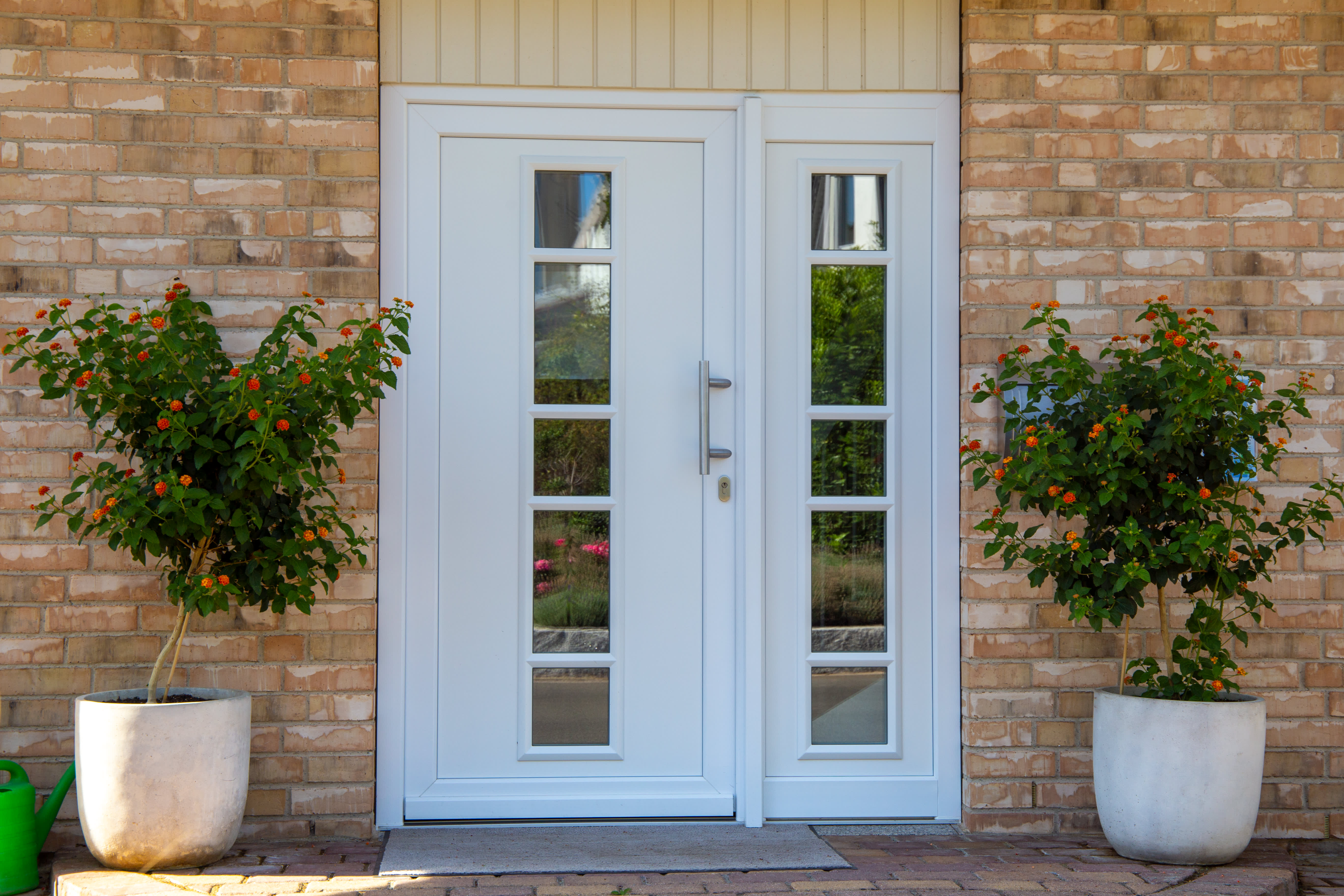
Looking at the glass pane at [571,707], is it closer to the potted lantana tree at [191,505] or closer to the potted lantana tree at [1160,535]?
the potted lantana tree at [191,505]

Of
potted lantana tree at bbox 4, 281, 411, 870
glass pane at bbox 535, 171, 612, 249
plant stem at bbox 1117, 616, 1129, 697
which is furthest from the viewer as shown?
glass pane at bbox 535, 171, 612, 249

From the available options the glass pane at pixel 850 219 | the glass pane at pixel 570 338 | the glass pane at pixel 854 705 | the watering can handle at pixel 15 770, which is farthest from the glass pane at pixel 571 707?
the glass pane at pixel 850 219

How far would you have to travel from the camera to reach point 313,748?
3.01 metres

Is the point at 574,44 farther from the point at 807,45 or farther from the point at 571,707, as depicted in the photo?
the point at 571,707

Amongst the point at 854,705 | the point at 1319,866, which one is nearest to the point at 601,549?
the point at 854,705

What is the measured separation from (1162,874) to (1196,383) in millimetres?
1220

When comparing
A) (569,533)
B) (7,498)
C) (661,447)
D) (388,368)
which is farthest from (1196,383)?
(7,498)

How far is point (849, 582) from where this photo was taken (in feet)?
10.6

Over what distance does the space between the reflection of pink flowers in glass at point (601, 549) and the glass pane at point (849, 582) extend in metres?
0.60

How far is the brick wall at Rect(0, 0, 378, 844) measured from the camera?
9.73 feet

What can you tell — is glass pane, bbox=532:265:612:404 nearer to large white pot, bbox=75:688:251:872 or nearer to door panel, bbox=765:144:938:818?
door panel, bbox=765:144:938:818

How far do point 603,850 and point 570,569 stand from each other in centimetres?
78

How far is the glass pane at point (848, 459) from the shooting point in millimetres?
3227

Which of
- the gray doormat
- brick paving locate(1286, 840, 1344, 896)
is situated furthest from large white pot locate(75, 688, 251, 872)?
brick paving locate(1286, 840, 1344, 896)
